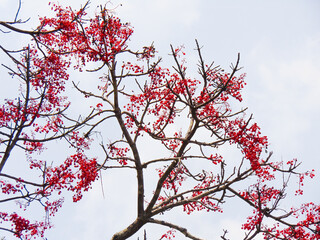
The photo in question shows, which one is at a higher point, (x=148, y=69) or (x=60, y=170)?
(x=148, y=69)

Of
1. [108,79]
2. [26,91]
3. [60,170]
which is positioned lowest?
[60,170]

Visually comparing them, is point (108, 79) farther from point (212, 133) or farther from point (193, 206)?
point (193, 206)

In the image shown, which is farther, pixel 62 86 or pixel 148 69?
pixel 62 86

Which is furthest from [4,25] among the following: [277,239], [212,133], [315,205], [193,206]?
[315,205]

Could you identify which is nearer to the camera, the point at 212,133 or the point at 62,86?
the point at 212,133

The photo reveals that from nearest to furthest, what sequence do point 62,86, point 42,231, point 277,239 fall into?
point 277,239, point 42,231, point 62,86

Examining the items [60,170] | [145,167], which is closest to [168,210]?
[145,167]

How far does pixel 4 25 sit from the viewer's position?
589cm

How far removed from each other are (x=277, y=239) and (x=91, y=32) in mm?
7417

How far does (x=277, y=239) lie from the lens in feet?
26.4

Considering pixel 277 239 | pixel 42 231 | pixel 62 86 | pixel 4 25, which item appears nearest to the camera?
pixel 4 25

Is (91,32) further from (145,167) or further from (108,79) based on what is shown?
(145,167)

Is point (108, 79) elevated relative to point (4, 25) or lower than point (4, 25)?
elevated

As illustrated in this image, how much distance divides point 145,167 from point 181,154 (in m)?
1.13
